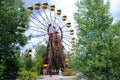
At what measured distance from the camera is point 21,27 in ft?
71.2

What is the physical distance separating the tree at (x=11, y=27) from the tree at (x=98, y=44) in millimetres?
5809

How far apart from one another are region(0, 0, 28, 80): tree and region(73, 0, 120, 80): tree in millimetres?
5809

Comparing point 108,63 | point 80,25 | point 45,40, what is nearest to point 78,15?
point 80,25

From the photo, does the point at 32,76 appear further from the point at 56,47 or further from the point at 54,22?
the point at 56,47

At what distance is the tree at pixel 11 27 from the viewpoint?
62.8 feet

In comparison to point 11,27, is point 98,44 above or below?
below

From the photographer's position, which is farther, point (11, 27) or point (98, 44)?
point (11, 27)

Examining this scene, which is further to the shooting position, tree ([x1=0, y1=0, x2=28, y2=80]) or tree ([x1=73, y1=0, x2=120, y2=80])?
tree ([x1=0, y1=0, x2=28, y2=80])

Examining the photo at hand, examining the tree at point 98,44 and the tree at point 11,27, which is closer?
the tree at point 98,44

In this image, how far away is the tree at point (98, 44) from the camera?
14344mm

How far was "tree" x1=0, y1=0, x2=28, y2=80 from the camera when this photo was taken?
1914 centimetres

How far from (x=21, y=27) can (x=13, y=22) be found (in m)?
1.64

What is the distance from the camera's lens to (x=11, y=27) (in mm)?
20156

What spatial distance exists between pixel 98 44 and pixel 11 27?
7677mm
